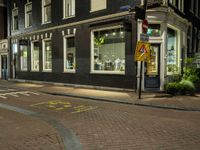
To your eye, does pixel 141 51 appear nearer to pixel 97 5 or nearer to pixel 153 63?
pixel 153 63

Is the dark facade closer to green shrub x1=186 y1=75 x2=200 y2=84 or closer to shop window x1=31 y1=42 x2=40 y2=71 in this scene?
shop window x1=31 y1=42 x2=40 y2=71

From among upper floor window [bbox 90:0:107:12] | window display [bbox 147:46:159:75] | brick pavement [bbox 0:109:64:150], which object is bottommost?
brick pavement [bbox 0:109:64:150]

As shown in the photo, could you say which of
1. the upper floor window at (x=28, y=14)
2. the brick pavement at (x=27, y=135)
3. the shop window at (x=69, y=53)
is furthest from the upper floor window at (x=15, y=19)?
the brick pavement at (x=27, y=135)

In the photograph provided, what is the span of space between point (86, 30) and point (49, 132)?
1129cm

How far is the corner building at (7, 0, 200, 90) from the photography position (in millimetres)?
14484

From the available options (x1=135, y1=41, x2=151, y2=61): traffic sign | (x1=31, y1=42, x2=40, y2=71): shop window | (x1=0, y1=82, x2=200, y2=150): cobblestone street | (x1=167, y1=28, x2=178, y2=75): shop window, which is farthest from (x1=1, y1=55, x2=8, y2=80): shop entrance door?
(x1=135, y1=41, x2=151, y2=61): traffic sign

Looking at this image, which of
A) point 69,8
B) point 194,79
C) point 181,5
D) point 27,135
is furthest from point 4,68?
point 27,135

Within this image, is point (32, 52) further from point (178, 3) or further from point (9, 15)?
point (178, 3)

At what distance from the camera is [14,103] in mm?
11562

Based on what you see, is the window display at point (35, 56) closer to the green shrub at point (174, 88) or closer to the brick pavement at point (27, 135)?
the green shrub at point (174, 88)

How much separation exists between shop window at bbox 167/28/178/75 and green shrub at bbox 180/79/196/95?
5.70ft

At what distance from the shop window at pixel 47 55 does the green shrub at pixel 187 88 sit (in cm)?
→ 1035

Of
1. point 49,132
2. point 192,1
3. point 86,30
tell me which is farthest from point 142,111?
point 192,1

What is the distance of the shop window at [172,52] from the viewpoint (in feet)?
50.5
